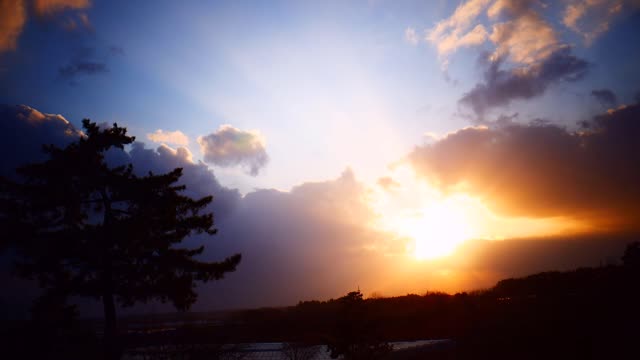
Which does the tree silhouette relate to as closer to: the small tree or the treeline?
the treeline

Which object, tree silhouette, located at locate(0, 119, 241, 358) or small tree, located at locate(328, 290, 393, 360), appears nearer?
small tree, located at locate(328, 290, 393, 360)

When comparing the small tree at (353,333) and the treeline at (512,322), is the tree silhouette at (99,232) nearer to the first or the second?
the treeline at (512,322)

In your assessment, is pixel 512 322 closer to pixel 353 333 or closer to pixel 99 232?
pixel 353 333

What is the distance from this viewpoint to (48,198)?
19.7 m

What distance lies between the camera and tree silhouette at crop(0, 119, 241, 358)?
63.5 ft

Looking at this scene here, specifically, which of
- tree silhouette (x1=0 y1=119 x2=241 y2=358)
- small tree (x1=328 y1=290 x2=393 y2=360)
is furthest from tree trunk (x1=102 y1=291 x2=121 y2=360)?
small tree (x1=328 y1=290 x2=393 y2=360)

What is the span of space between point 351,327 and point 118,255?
51.4 feet

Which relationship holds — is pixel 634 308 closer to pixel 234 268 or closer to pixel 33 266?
pixel 234 268

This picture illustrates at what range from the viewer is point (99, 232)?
19.9 meters

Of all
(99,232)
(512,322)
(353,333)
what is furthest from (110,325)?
(512,322)

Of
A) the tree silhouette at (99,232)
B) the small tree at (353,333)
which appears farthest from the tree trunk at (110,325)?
the small tree at (353,333)

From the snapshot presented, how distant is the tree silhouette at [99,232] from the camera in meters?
19.4

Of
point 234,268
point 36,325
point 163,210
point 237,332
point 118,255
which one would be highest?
point 163,210

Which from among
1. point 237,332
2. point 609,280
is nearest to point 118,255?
point 237,332
